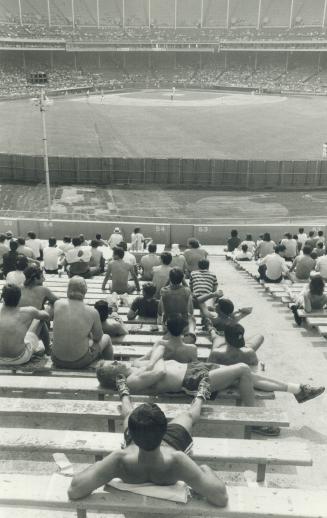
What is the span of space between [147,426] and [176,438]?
0.75 metres

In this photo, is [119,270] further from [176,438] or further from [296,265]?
[176,438]

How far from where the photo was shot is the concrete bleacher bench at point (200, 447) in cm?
473

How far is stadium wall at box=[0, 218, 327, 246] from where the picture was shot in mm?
21031

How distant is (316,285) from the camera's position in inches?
372

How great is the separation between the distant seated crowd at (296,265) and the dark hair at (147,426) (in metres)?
6.10

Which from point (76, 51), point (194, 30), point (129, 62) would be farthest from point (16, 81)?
point (194, 30)

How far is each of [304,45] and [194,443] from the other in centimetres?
10234

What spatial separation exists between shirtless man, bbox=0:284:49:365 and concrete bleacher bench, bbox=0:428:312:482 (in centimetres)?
174

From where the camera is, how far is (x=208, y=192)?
32281mm

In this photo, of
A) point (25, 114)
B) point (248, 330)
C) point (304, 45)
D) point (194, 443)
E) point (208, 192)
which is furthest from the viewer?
point (304, 45)

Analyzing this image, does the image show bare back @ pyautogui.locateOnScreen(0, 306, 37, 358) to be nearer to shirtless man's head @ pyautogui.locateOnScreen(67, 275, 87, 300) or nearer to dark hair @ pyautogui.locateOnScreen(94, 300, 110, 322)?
shirtless man's head @ pyautogui.locateOnScreen(67, 275, 87, 300)

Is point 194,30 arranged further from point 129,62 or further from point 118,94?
point 118,94

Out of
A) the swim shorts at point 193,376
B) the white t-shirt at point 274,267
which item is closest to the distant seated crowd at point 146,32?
the white t-shirt at point 274,267

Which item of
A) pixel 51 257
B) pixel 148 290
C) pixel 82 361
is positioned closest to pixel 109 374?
pixel 82 361
